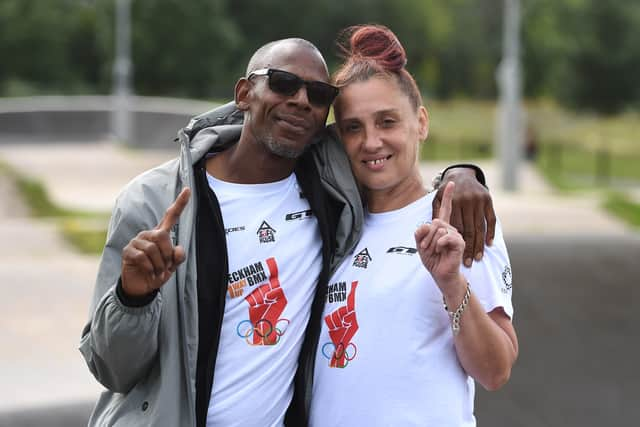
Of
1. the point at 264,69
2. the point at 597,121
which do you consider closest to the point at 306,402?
the point at 264,69

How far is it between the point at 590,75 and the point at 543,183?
38.1 m

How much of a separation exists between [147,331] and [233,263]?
0.34m

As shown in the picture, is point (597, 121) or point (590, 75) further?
point (590, 75)

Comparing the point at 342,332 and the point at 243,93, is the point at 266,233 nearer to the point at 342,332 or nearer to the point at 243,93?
the point at 342,332

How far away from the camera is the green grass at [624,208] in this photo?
13324mm

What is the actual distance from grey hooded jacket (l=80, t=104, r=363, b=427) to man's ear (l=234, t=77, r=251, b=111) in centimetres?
34

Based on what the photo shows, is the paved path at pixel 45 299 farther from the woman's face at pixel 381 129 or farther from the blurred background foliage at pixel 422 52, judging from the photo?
the blurred background foliage at pixel 422 52

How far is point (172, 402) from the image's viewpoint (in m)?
2.45

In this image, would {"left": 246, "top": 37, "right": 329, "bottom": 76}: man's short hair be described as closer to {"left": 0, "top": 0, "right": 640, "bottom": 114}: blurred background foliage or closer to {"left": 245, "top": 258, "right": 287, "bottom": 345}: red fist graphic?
{"left": 245, "top": 258, "right": 287, "bottom": 345}: red fist graphic

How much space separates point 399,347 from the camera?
2.53m

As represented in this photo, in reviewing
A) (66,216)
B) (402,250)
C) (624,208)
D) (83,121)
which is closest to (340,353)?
(402,250)

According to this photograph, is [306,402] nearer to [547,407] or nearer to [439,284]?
[439,284]

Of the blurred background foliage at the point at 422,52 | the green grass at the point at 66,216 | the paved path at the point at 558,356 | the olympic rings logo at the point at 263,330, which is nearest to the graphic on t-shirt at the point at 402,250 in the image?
the olympic rings logo at the point at 263,330

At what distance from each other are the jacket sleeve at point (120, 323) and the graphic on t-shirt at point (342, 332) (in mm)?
493
